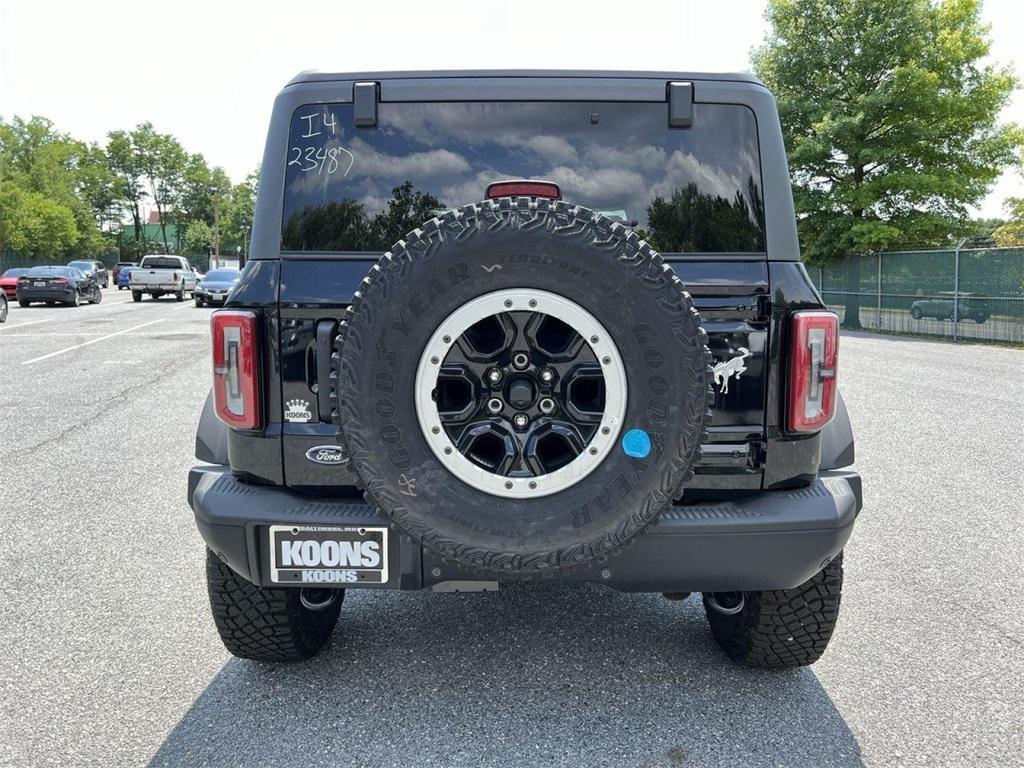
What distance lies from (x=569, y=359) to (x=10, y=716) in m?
2.19

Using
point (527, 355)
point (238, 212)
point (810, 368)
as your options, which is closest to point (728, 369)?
point (810, 368)

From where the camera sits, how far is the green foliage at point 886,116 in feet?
80.9

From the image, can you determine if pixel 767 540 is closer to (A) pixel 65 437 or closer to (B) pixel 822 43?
(A) pixel 65 437

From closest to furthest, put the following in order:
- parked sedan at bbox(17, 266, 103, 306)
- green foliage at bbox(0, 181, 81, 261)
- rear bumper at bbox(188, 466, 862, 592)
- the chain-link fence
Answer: rear bumper at bbox(188, 466, 862, 592), the chain-link fence, parked sedan at bbox(17, 266, 103, 306), green foliage at bbox(0, 181, 81, 261)

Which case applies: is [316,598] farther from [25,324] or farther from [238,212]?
[238,212]

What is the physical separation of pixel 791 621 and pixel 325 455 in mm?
1687

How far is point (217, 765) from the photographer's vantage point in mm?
2457

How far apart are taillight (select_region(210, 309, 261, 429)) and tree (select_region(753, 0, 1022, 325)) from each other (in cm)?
2307

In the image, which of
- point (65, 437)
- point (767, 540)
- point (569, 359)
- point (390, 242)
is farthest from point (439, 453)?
point (65, 437)

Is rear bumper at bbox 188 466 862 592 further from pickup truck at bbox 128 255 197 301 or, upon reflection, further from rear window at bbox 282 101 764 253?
pickup truck at bbox 128 255 197 301

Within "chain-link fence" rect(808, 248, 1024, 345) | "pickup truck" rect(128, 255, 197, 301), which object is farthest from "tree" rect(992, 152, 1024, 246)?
"pickup truck" rect(128, 255, 197, 301)

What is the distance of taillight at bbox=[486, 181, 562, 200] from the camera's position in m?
2.63

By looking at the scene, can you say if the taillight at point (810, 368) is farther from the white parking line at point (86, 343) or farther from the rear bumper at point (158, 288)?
the rear bumper at point (158, 288)

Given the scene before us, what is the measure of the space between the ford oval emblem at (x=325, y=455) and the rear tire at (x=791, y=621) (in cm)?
151
